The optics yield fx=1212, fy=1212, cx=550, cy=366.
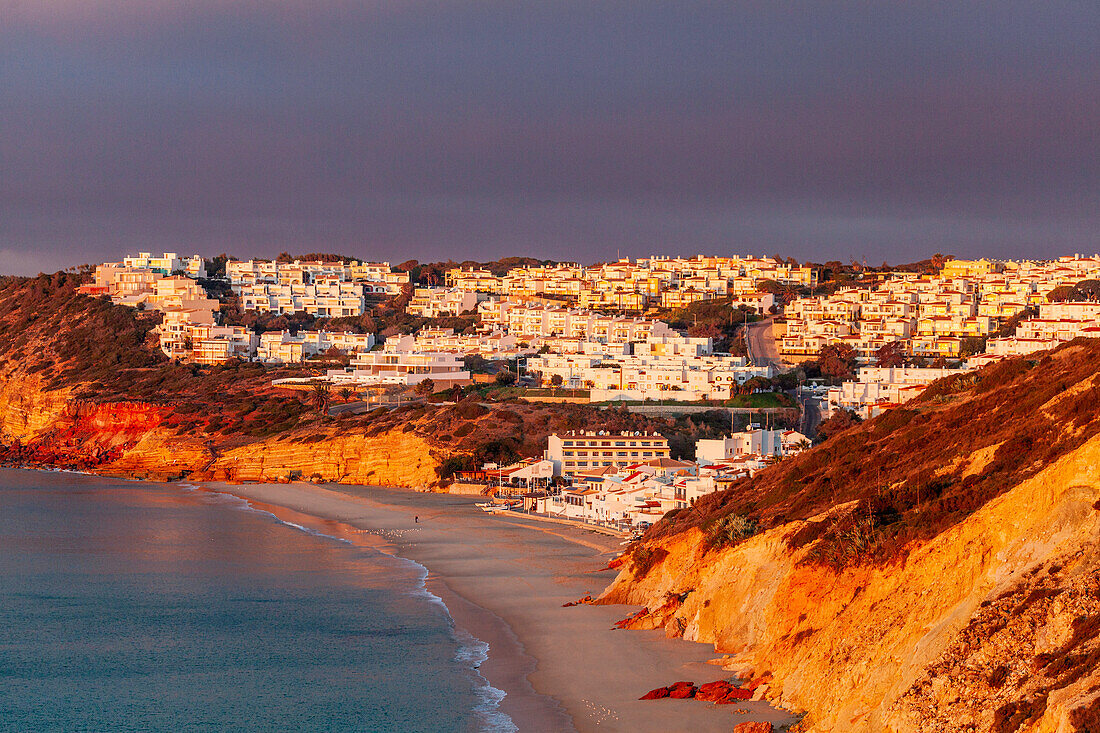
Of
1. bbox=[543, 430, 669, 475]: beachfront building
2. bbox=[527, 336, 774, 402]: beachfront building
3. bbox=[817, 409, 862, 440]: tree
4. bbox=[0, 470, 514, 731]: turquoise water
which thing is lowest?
bbox=[0, 470, 514, 731]: turquoise water

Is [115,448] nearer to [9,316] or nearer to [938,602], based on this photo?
[9,316]

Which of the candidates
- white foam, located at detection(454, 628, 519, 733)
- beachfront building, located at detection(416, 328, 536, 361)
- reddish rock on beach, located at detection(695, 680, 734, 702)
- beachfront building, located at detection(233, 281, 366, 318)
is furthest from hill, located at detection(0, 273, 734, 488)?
reddish rock on beach, located at detection(695, 680, 734, 702)

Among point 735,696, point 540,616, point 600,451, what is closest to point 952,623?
point 735,696

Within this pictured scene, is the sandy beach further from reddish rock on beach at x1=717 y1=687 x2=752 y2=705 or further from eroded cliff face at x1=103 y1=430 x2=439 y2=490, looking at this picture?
eroded cliff face at x1=103 y1=430 x2=439 y2=490

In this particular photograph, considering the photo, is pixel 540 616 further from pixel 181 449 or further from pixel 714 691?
pixel 181 449

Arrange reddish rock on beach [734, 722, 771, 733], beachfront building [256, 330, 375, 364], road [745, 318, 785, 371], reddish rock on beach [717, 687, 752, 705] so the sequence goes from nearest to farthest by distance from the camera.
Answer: reddish rock on beach [734, 722, 771, 733]
reddish rock on beach [717, 687, 752, 705]
road [745, 318, 785, 371]
beachfront building [256, 330, 375, 364]

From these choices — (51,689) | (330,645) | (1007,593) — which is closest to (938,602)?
(1007,593)
